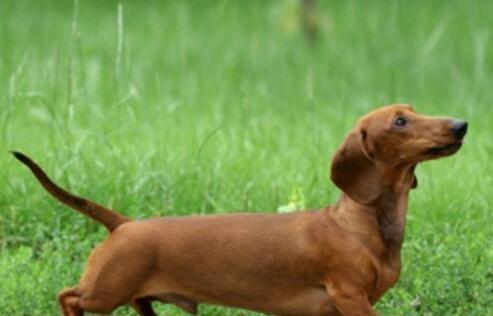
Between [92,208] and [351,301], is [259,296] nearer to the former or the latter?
[351,301]

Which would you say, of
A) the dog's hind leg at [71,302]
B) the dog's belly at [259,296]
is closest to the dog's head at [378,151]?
the dog's belly at [259,296]

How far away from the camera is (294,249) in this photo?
5.92 metres

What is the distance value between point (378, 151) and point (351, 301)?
562mm

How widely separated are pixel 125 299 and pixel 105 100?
198 inches

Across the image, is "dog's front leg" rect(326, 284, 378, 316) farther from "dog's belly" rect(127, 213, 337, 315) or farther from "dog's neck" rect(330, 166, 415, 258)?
"dog's neck" rect(330, 166, 415, 258)

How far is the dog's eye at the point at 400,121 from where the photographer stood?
19.0ft

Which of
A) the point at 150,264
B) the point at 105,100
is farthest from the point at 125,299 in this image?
the point at 105,100

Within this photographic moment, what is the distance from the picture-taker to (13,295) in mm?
6707

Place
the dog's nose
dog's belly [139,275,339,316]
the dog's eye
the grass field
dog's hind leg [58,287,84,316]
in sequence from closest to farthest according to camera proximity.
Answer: the dog's nose < the dog's eye < dog's belly [139,275,339,316] < dog's hind leg [58,287,84,316] < the grass field

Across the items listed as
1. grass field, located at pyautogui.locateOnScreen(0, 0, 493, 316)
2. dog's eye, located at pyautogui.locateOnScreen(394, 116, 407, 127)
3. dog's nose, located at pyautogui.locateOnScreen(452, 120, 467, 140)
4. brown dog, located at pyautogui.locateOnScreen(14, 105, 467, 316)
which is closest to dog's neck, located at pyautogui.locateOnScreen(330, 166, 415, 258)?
brown dog, located at pyautogui.locateOnScreen(14, 105, 467, 316)

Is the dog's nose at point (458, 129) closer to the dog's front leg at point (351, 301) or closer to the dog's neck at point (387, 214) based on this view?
the dog's neck at point (387, 214)

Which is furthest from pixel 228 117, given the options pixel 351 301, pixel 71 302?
pixel 351 301

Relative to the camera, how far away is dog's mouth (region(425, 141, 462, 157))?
18.6 feet

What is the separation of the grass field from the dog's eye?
1.11 metres
